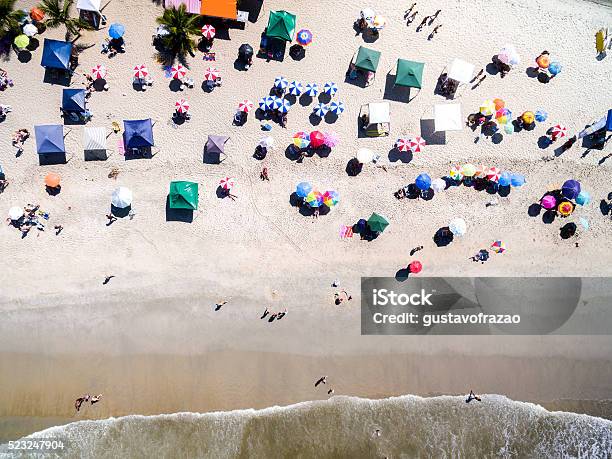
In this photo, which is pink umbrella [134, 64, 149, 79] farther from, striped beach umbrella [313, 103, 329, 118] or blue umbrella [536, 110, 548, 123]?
blue umbrella [536, 110, 548, 123]

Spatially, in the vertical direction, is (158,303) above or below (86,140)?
below

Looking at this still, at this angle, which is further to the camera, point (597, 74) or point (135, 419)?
point (597, 74)

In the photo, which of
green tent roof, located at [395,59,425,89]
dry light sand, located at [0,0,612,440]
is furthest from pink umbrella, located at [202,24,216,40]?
green tent roof, located at [395,59,425,89]

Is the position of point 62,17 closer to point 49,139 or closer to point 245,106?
point 49,139

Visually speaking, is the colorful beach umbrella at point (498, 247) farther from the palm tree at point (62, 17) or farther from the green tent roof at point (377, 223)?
the palm tree at point (62, 17)

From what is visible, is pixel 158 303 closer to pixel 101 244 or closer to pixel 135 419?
pixel 101 244

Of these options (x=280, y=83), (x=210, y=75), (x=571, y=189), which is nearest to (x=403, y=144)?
(x=280, y=83)

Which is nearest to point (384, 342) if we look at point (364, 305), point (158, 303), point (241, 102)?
point (364, 305)

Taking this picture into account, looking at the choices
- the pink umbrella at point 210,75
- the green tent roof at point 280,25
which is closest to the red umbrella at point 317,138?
the green tent roof at point 280,25
